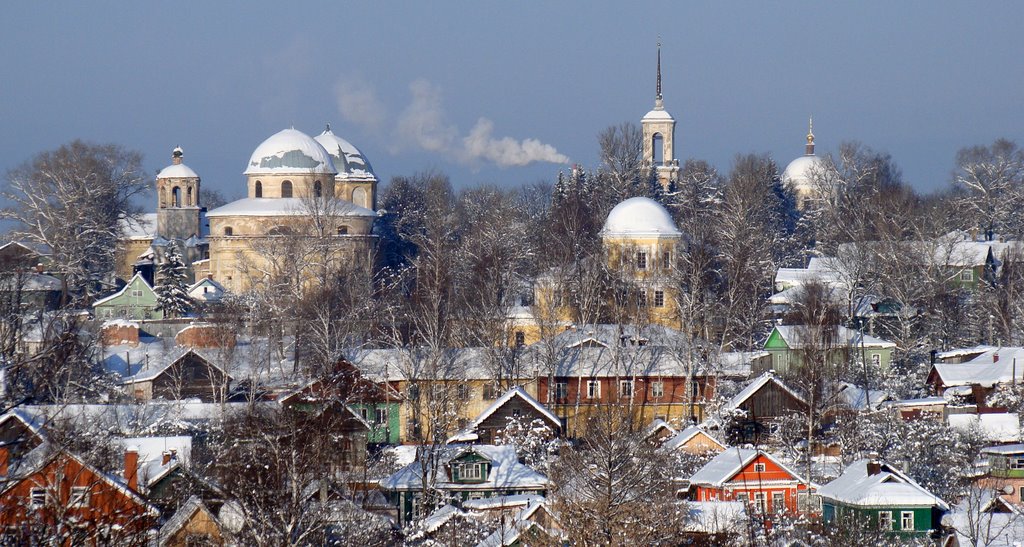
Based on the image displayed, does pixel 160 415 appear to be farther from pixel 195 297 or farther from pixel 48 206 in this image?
pixel 48 206

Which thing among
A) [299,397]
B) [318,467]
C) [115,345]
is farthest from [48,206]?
[318,467]

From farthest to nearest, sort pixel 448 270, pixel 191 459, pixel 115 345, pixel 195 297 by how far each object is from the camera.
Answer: pixel 195 297 < pixel 448 270 < pixel 115 345 < pixel 191 459

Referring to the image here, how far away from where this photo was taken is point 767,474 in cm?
2477

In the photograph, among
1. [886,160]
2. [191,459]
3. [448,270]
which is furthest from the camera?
[886,160]

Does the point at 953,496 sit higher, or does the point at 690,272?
the point at 690,272

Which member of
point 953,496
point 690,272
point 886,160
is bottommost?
point 953,496

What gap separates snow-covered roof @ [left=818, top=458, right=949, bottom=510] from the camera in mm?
22172

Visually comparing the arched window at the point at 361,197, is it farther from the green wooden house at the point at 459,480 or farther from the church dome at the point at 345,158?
the green wooden house at the point at 459,480

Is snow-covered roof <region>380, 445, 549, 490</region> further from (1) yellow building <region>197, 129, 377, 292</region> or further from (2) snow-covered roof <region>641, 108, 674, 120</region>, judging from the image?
(2) snow-covered roof <region>641, 108, 674, 120</region>

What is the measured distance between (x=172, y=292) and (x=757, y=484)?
26.0 metres

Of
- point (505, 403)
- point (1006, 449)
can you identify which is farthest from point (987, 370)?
point (505, 403)

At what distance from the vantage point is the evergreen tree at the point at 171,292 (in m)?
46.6

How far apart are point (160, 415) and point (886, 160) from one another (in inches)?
1831

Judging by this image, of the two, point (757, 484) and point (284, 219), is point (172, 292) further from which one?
point (757, 484)
